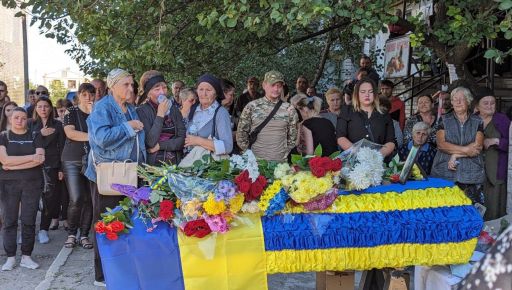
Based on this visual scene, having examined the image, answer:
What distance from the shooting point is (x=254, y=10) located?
6340 mm

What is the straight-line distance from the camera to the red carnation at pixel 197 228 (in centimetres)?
401

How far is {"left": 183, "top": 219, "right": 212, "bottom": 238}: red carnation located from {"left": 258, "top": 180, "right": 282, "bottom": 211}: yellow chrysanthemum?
41cm

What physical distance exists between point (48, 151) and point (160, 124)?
3.08 m

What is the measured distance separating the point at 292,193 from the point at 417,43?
9.96 ft

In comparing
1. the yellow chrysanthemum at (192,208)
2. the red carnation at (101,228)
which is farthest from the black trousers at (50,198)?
the yellow chrysanthemum at (192,208)

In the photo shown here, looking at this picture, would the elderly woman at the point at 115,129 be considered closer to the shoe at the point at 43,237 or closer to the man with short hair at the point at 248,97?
the shoe at the point at 43,237

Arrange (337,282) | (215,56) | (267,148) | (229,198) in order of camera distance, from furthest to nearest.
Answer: (215,56) < (267,148) < (337,282) < (229,198)

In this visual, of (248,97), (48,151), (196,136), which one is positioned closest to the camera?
(196,136)

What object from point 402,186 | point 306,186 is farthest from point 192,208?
point 402,186

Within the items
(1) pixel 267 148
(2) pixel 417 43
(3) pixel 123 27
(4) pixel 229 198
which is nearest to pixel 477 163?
(2) pixel 417 43

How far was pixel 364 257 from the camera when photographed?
4160 millimetres

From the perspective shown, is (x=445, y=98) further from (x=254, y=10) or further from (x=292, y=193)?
(x=292, y=193)

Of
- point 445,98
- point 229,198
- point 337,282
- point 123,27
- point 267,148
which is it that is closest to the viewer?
point 229,198

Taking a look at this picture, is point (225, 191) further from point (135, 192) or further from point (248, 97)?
point (248, 97)
